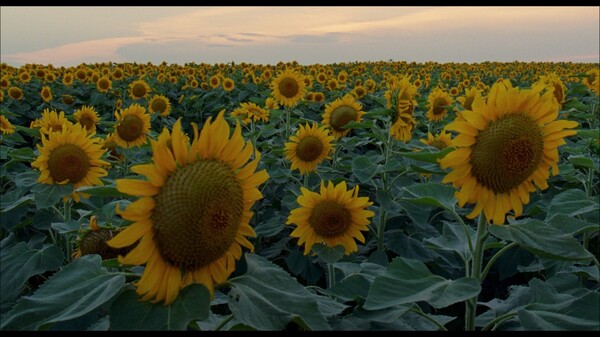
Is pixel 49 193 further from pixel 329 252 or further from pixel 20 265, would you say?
pixel 329 252

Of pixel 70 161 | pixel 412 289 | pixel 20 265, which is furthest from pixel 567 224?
pixel 70 161

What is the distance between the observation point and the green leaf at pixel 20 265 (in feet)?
8.28

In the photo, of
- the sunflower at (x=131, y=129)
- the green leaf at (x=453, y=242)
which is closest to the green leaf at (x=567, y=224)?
the green leaf at (x=453, y=242)

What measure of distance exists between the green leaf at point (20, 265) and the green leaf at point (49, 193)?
0.41 meters

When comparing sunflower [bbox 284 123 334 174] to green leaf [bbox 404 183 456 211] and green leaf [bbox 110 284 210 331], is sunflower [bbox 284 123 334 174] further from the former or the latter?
green leaf [bbox 110 284 210 331]

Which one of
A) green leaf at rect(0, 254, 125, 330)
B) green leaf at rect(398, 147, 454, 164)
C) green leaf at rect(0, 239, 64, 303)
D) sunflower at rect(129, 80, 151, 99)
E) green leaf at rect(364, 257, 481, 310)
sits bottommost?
sunflower at rect(129, 80, 151, 99)

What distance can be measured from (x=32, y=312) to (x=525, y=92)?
1905 millimetres

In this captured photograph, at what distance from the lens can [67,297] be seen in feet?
5.35

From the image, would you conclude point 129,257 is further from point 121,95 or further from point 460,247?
point 121,95

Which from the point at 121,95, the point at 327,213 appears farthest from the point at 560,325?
the point at 121,95

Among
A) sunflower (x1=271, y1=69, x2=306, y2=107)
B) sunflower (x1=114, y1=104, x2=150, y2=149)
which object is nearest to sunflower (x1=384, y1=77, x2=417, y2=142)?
sunflower (x1=114, y1=104, x2=150, y2=149)

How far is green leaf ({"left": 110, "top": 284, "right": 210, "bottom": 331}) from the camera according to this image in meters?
1.50

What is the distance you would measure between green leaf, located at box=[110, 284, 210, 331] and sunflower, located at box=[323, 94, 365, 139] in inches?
181

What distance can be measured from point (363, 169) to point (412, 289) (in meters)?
2.49
